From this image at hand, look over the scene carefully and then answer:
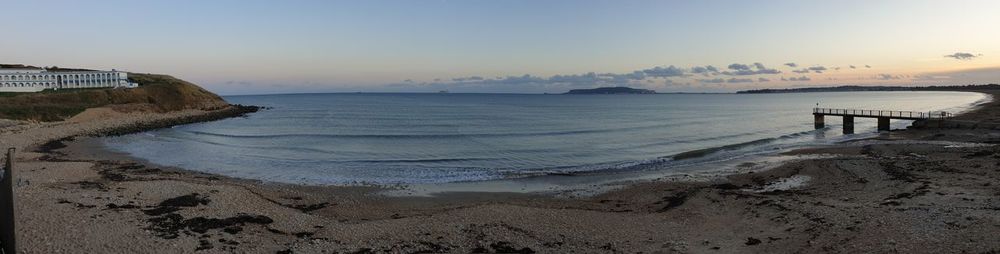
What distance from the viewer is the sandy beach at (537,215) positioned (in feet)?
39.4

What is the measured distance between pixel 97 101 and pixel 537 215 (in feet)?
220

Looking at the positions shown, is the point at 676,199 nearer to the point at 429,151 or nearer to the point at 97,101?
the point at 429,151

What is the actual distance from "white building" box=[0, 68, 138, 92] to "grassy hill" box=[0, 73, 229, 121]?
606 cm

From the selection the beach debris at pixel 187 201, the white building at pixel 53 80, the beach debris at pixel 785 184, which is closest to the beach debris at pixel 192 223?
the beach debris at pixel 187 201

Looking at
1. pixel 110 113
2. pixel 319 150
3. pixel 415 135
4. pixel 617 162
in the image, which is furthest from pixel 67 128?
pixel 617 162

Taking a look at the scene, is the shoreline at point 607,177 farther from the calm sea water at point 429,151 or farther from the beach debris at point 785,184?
the beach debris at point 785,184

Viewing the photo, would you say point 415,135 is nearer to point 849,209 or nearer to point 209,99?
point 849,209

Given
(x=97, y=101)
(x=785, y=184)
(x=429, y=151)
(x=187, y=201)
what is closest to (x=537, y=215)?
(x=187, y=201)

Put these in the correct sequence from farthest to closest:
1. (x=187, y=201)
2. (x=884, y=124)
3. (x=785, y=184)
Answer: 1. (x=884, y=124)
2. (x=785, y=184)
3. (x=187, y=201)

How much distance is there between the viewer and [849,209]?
48.8 ft

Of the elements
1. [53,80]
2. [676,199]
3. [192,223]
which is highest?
[53,80]

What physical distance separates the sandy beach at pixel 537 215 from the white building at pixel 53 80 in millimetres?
67477

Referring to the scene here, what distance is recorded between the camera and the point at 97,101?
63531 millimetres

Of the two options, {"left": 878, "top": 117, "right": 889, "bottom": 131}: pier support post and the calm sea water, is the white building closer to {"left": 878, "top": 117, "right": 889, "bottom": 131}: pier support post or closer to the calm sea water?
the calm sea water
